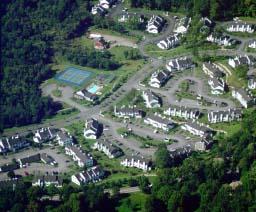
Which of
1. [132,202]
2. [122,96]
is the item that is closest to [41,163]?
[132,202]

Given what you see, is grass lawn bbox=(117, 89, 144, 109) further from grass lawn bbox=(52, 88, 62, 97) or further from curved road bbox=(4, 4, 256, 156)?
grass lawn bbox=(52, 88, 62, 97)

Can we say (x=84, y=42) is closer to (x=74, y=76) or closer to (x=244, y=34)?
(x=74, y=76)

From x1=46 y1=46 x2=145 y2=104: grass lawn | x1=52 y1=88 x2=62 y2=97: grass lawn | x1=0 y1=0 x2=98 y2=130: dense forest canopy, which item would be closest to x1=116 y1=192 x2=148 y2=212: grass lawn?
x1=0 y1=0 x2=98 y2=130: dense forest canopy

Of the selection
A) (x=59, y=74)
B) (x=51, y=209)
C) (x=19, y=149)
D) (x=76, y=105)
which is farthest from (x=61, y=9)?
(x=51, y=209)

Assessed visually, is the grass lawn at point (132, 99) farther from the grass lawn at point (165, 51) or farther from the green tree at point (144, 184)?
the green tree at point (144, 184)

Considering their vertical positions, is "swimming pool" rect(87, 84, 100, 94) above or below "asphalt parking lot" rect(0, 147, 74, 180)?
above

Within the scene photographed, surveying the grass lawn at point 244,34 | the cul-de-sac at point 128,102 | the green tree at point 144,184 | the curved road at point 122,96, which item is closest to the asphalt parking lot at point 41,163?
the cul-de-sac at point 128,102
